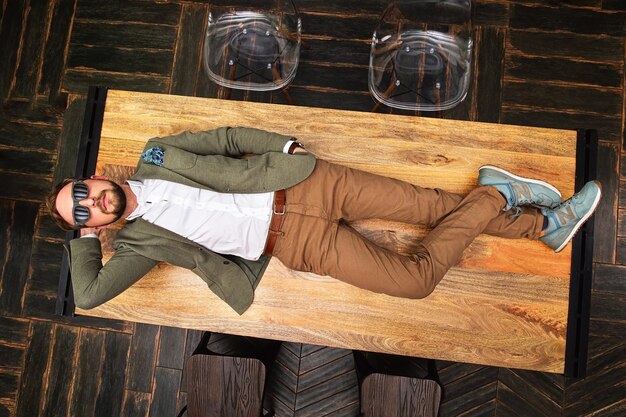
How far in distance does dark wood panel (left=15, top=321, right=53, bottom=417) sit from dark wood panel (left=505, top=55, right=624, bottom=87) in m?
3.16

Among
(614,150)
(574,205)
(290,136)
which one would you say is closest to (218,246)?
(290,136)

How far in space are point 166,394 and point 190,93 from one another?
178cm

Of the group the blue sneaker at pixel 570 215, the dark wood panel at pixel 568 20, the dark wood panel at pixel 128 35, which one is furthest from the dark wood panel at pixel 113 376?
the dark wood panel at pixel 568 20

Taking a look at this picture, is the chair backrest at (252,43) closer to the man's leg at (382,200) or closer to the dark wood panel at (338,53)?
the dark wood panel at (338,53)

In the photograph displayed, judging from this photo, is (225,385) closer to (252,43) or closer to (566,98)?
(252,43)

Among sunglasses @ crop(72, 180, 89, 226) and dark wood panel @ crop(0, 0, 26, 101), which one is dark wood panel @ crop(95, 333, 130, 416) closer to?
sunglasses @ crop(72, 180, 89, 226)

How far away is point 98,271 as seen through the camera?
2.07 meters

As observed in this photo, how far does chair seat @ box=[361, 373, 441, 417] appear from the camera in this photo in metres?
2.07

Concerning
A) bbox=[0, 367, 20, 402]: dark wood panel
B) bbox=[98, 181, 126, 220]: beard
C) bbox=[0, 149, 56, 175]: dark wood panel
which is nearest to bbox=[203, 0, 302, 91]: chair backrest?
bbox=[98, 181, 126, 220]: beard

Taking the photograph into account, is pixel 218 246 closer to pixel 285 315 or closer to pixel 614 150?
pixel 285 315

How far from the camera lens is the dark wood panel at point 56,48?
3.01 metres

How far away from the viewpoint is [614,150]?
2.78m

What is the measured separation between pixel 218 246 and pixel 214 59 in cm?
98

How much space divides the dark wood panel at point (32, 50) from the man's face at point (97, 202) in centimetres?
145
